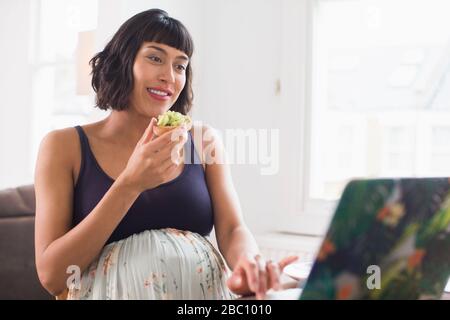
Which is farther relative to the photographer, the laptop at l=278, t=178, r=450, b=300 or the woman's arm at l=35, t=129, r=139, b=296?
the woman's arm at l=35, t=129, r=139, b=296

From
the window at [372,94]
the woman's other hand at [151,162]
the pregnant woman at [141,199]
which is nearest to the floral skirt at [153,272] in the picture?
the pregnant woman at [141,199]

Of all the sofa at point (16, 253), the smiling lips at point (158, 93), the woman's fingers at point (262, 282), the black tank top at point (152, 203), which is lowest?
the sofa at point (16, 253)

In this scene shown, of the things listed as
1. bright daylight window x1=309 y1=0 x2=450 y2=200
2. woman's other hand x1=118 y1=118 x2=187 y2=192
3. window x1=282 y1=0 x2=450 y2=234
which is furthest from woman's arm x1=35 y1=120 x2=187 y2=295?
bright daylight window x1=309 y1=0 x2=450 y2=200

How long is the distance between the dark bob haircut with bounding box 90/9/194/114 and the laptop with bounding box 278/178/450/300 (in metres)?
0.87

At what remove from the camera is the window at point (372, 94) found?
7.84 ft

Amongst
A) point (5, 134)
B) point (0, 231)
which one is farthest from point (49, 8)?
point (0, 231)

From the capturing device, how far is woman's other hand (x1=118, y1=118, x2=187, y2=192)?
112cm

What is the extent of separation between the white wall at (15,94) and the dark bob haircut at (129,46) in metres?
2.39

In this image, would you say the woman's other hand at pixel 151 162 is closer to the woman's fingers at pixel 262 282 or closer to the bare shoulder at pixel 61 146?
the bare shoulder at pixel 61 146

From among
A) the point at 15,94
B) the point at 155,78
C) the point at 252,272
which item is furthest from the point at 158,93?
the point at 15,94

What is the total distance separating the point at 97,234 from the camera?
3.62 ft

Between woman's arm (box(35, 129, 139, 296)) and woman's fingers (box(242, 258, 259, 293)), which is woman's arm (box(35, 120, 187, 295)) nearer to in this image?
woman's arm (box(35, 129, 139, 296))

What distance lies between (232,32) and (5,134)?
1973mm
